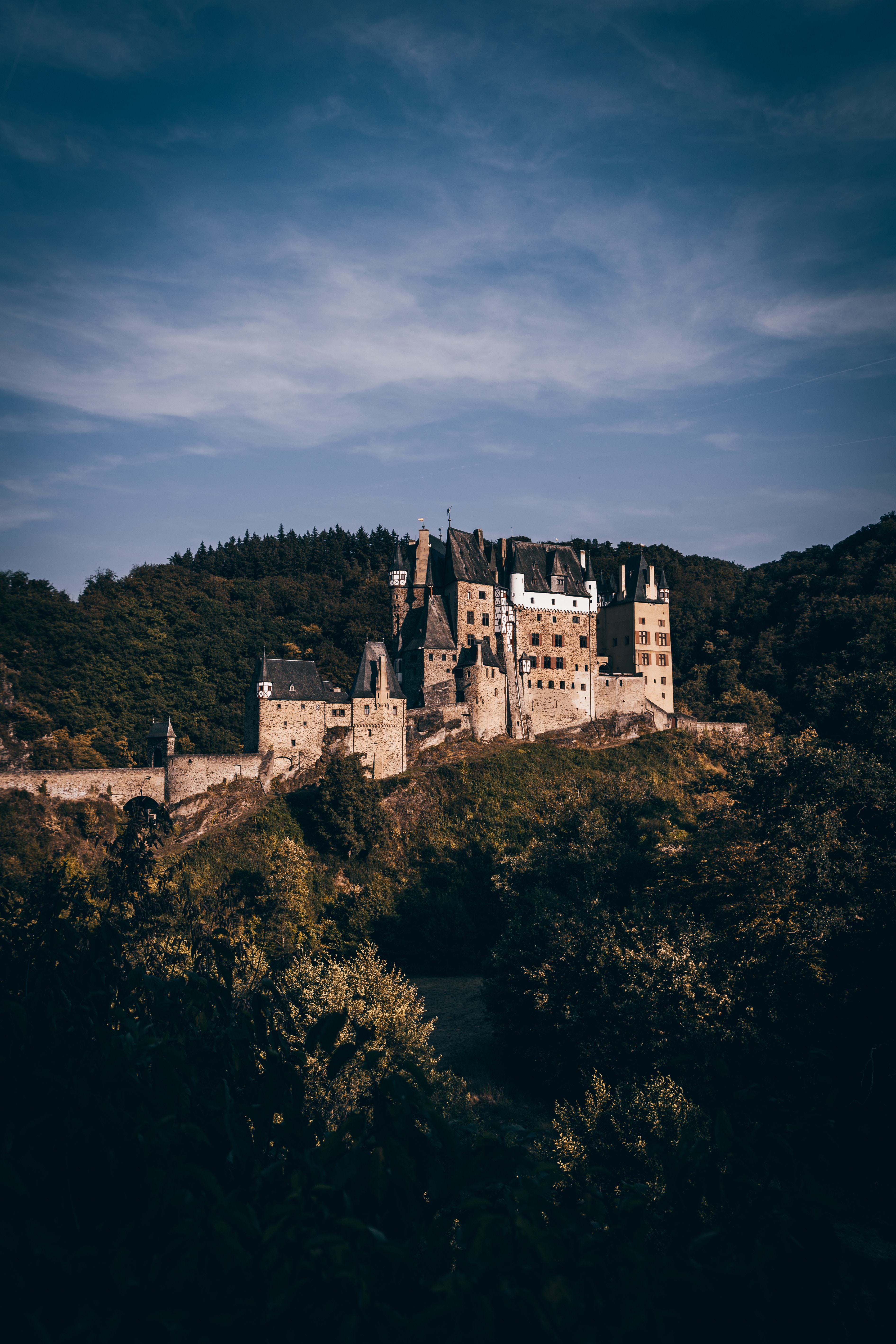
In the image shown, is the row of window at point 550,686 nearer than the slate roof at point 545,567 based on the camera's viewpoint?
Yes

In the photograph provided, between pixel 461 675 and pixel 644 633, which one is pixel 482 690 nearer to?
pixel 461 675

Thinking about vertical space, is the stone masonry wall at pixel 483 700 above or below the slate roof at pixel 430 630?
below

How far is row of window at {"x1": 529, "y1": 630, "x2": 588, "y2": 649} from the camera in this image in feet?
217

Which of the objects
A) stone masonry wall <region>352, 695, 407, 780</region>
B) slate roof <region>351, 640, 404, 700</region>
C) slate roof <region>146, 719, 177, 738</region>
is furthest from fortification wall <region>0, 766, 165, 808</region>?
slate roof <region>351, 640, 404, 700</region>

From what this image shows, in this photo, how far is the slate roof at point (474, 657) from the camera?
198 feet

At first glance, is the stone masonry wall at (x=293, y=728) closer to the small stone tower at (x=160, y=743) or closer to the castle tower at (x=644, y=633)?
the small stone tower at (x=160, y=743)

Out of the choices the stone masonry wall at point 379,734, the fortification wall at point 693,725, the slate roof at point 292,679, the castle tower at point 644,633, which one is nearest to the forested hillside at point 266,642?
the fortification wall at point 693,725

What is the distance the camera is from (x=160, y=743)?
53.6 m

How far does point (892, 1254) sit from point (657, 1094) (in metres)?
6.16

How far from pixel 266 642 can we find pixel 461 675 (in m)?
32.9

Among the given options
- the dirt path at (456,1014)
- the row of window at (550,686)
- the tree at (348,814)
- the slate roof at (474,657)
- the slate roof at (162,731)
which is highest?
the slate roof at (474,657)

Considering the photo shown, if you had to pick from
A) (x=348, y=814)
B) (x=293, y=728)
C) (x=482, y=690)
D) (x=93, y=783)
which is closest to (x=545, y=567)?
(x=482, y=690)

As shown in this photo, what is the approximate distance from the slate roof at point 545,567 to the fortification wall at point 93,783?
32.3m

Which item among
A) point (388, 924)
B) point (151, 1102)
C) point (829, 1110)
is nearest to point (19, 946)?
point (151, 1102)
